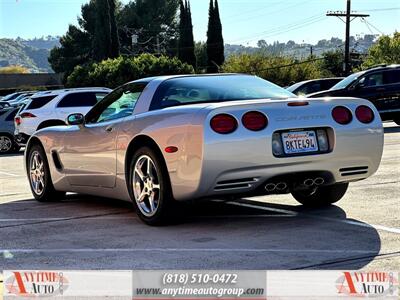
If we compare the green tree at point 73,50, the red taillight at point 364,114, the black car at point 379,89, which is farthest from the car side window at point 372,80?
the green tree at point 73,50

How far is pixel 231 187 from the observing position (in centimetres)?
605

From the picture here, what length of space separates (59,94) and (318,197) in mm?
13061

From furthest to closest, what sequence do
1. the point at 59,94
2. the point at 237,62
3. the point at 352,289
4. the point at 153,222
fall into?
the point at 237,62 < the point at 59,94 < the point at 153,222 < the point at 352,289

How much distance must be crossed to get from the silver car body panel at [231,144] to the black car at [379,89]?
492 inches

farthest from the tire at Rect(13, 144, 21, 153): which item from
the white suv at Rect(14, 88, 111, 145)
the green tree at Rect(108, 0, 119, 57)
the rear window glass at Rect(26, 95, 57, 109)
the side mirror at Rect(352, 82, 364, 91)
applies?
the green tree at Rect(108, 0, 119, 57)

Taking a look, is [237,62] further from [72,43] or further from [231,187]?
[231,187]

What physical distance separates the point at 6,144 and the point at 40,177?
37.8ft

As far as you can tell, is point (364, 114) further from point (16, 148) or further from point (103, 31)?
point (103, 31)

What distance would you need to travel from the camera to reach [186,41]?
64312mm

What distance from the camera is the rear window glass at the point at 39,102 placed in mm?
19156

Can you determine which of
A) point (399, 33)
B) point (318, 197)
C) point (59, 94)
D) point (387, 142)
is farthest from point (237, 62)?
point (318, 197)

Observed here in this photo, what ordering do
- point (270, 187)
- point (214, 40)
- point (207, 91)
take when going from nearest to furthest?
point (270, 187)
point (207, 91)
point (214, 40)

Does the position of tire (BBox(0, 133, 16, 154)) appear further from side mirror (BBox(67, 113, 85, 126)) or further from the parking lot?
side mirror (BBox(67, 113, 85, 126))

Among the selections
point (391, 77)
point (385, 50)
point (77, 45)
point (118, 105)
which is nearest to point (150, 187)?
point (118, 105)
